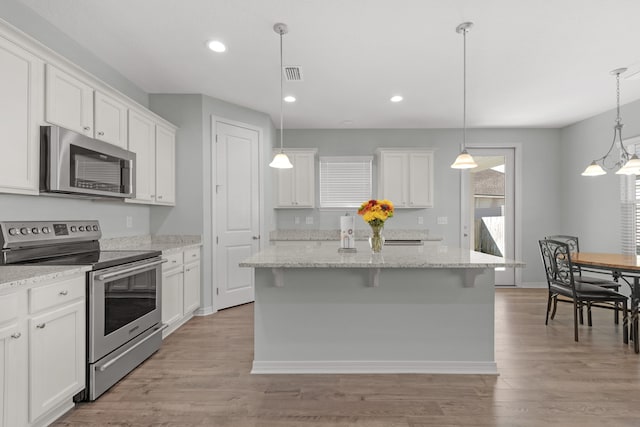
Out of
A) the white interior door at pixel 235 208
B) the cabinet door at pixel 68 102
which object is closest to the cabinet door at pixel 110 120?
the cabinet door at pixel 68 102

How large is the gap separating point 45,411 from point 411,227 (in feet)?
15.7

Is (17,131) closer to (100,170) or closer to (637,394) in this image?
(100,170)

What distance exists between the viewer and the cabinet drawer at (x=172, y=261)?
3141 mm

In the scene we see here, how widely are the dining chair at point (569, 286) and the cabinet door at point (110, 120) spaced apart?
4208 mm

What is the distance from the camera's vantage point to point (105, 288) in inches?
85.4

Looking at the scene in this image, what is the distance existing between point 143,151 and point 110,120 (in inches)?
20.4

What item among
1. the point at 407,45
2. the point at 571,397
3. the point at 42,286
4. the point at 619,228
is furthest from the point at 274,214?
the point at 619,228

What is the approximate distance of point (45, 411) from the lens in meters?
1.78

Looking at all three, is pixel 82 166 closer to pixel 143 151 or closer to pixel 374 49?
pixel 143 151

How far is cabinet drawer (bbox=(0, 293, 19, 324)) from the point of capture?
1529 millimetres

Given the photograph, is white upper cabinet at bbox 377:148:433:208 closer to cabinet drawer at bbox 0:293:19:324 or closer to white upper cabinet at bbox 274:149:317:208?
A: white upper cabinet at bbox 274:149:317:208

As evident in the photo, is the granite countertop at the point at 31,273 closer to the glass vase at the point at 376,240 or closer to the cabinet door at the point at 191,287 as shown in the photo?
the cabinet door at the point at 191,287

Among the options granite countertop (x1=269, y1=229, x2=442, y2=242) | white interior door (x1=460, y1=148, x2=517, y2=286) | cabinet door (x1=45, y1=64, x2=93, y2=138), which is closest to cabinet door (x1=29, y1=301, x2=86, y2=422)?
cabinet door (x1=45, y1=64, x2=93, y2=138)

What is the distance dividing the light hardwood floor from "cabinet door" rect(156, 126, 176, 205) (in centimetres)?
164
